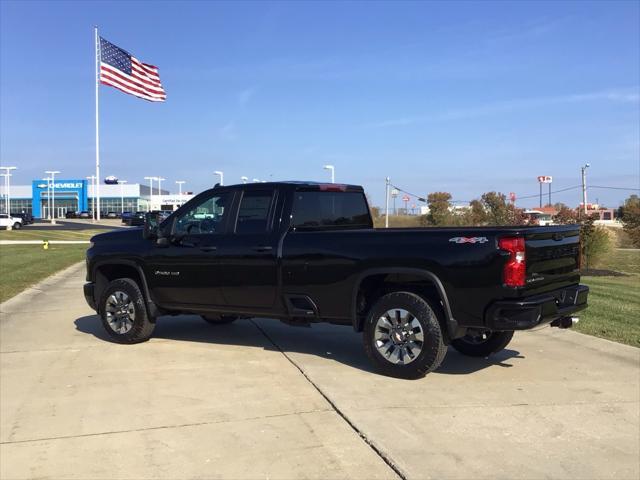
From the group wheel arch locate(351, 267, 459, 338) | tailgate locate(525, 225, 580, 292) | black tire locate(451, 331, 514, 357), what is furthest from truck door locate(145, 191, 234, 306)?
tailgate locate(525, 225, 580, 292)

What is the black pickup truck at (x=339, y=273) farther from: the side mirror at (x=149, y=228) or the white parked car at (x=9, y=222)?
the white parked car at (x=9, y=222)

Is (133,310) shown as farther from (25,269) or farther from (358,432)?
(25,269)

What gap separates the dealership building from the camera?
106125mm

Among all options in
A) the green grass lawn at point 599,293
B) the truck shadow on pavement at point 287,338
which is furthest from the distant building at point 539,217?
the truck shadow on pavement at point 287,338

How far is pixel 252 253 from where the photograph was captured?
21.5ft

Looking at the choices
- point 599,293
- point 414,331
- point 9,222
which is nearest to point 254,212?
point 414,331

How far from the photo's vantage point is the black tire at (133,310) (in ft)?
23.9

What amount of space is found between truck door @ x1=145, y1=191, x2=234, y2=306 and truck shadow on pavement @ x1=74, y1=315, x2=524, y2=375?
2.59 ft

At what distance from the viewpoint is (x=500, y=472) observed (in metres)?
3.83

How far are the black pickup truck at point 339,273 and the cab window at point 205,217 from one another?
0.5 inches

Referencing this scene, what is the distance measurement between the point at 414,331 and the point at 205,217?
2.91 m

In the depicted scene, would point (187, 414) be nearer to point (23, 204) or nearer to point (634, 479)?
point (634, 479)

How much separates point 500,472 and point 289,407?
1.81 metres

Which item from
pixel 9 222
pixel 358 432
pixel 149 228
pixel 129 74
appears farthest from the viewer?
pixel 9 222
